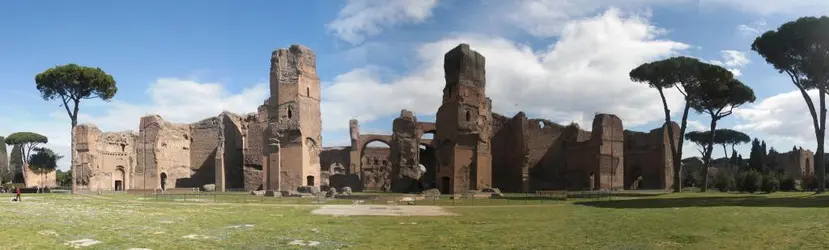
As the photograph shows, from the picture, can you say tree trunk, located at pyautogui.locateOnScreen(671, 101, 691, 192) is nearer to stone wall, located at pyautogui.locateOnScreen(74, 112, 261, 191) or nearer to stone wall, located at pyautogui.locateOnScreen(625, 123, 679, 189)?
stone wall, located at pyautogui.locateOnScreen(625, 123, 679, 189)

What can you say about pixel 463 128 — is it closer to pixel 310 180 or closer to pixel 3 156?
pixel 310 180

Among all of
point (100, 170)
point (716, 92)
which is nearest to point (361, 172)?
point (100, 170)

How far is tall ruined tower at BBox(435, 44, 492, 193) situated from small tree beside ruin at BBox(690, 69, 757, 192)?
14.6 meters

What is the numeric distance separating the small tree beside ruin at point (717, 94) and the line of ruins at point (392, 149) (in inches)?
307

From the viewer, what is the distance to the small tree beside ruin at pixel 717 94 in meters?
37.9

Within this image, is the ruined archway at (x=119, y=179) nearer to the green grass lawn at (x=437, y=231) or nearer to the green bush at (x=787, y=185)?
the green grass lawn at (x=437, y=231)

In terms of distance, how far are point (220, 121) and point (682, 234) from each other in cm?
4415

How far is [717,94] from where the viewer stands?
38.3m

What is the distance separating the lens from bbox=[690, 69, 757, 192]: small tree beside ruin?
37.9 metres

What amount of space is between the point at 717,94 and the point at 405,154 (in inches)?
989

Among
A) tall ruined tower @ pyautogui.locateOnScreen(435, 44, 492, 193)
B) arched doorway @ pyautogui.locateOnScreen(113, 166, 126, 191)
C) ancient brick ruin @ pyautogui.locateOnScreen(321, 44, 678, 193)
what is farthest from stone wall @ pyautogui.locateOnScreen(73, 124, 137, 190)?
tall ruined tower @ pyautogui.locateOnScreen(435, 44, 492, 193)

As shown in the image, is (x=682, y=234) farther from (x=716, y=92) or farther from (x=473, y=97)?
(x=716, y=92)

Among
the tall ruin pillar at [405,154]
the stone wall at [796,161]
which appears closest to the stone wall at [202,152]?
the tall ruin pillar at [405,154]

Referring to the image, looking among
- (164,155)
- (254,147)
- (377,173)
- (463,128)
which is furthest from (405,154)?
(164,155)
